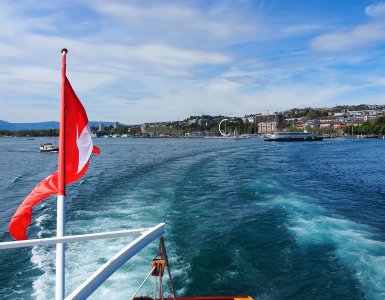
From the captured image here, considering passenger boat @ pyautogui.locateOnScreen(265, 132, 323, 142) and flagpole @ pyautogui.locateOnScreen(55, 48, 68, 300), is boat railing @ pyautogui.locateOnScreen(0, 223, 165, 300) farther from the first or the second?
passenger boat @ pyautogui.locateOnScreen(265, 132, 323, 142)

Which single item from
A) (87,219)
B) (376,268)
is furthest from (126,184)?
(376,268)

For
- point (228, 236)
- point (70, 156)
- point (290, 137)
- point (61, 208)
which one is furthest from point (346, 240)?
point (290, 137)

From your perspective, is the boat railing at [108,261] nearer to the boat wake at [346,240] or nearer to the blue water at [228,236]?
the blue water at [228,236]

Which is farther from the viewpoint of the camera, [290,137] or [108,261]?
[290,137]

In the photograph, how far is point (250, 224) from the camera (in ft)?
65.8

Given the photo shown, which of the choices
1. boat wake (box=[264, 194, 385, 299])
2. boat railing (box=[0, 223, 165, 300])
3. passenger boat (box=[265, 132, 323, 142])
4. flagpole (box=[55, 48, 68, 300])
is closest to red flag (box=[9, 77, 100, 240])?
flagpole (box=[55, 48, 68, 300])

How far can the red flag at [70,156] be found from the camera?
5078 millimetres

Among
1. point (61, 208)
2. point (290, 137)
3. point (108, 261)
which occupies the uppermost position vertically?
point (290, 137)

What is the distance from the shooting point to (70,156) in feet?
17.3

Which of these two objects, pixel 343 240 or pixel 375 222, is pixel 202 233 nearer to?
pixel 343 240

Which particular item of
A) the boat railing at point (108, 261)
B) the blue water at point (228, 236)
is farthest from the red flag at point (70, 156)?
the blue water at point (228, 236)

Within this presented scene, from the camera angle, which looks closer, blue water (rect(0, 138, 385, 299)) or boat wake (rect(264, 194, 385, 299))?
blue water (rect(0, 138, 385, 299))

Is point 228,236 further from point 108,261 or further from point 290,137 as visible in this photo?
point 290,137

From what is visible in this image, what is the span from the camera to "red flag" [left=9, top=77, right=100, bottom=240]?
16.7 feet
